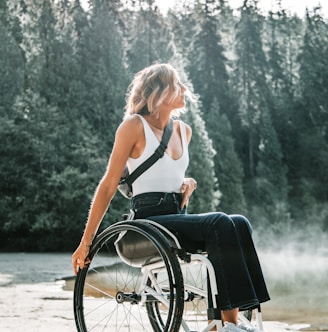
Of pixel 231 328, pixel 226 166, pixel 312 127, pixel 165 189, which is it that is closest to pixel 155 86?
pixel 165 189

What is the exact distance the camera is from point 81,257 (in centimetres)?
323

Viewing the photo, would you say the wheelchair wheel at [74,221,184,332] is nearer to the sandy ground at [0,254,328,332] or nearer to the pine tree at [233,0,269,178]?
the sandy ground at [0,254,328,332]

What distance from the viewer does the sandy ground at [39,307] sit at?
468 cm

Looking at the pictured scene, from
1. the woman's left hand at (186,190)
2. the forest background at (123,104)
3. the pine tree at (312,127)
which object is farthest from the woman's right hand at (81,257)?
the pine tree at (312,127)

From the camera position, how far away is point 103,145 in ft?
68.1

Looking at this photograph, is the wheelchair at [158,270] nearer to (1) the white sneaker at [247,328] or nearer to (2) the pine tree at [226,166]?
(1) the white sneaker at [247,328]

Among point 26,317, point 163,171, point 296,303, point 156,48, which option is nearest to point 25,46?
point 156,48

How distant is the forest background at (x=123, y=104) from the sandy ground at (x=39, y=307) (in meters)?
4.63

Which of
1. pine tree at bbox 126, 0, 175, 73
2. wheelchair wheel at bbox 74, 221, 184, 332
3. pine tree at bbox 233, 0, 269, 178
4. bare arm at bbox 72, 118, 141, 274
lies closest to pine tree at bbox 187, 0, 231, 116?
pine tree at bbox 233, 0, 269, 178

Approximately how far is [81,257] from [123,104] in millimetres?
18956

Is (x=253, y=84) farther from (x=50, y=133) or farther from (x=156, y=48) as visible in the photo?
(x=50, y=133)

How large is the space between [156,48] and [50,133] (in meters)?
7.75

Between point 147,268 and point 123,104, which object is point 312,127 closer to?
point 123,104

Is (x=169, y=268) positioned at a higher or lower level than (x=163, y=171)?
lower
